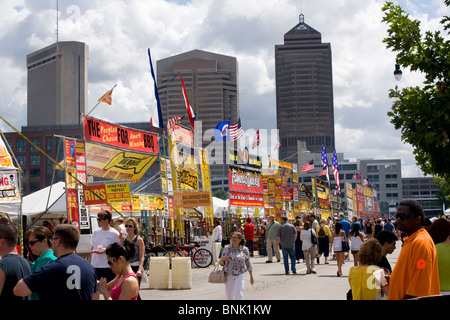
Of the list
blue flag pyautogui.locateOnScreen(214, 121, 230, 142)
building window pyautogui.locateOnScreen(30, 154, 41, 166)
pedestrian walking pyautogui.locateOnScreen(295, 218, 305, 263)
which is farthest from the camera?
building window pyautogui.locateOnScreen(30, 154, 41, 166)

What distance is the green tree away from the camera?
40.3 ft

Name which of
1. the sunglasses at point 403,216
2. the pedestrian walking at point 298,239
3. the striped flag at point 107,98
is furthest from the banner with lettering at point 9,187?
the sunglasses at point 403,216

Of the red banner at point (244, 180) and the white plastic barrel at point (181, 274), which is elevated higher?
the red banner at point (244, 180)

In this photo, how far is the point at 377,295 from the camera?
5.66m

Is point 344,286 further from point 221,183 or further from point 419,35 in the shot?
point 221,183

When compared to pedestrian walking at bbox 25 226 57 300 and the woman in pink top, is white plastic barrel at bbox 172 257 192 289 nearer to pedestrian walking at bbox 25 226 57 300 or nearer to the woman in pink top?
pedestrian walking at bbox 25 226 57 300

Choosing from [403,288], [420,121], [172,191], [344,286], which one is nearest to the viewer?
[403,288]

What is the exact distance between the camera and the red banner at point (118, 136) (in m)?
21.1

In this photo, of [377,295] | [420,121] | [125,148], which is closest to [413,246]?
[377,295]

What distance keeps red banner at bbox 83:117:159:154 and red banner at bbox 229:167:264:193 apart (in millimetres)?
8783

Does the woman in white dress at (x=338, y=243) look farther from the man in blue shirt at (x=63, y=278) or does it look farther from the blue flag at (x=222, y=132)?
the blue flag at (x=222, y=132)

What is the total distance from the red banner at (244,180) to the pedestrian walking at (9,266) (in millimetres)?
27180

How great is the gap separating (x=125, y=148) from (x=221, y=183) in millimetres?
165686

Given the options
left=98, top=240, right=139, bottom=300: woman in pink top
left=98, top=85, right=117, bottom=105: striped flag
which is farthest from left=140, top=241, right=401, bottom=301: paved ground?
left=98, top=85, right=117, bottom=105: striped flag
